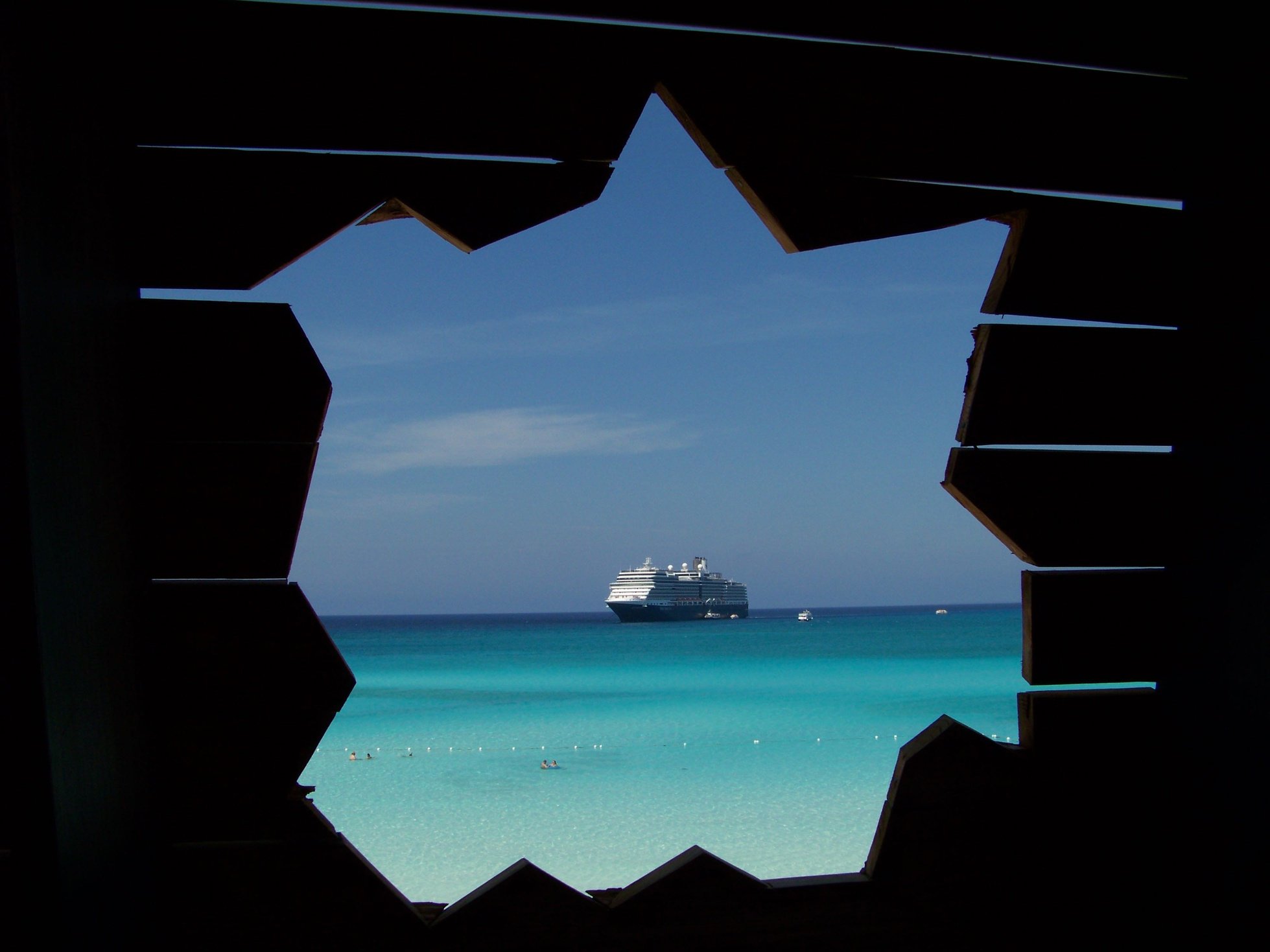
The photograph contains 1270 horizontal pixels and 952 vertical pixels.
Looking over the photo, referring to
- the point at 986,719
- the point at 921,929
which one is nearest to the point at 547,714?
the point at 986,719

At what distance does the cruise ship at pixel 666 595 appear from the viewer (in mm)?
45562

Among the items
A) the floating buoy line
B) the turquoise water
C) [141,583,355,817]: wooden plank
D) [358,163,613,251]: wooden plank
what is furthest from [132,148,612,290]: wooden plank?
the floating buoy line

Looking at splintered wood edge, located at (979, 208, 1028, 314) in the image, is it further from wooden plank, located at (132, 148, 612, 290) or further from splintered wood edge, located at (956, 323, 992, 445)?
wooden plank, located at (132, 148, 612, 290)

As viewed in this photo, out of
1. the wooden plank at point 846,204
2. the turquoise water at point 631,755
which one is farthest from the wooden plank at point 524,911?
the turquoise water at point 631,755

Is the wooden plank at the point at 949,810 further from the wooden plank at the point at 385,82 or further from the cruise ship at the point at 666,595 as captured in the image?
the cruise ship at the point at 666,595

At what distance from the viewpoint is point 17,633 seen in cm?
66

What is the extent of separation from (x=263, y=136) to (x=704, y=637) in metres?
38.2

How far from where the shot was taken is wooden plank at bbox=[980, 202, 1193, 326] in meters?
1.09

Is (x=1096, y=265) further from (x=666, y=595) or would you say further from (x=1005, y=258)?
(x=666, y=595)

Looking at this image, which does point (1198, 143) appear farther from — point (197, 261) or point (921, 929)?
point (197, 261)

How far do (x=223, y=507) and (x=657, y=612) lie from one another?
45738mm

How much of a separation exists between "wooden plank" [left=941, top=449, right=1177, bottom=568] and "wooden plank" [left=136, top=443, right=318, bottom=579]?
76cm

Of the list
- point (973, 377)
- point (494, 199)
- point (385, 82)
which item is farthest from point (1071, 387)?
point (385, 82)

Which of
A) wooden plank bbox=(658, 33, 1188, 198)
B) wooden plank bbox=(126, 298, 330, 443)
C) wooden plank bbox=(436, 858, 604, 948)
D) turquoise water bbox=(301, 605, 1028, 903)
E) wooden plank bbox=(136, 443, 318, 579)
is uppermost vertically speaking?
turquoise water bbox=(301, 605, 1028, 903)
